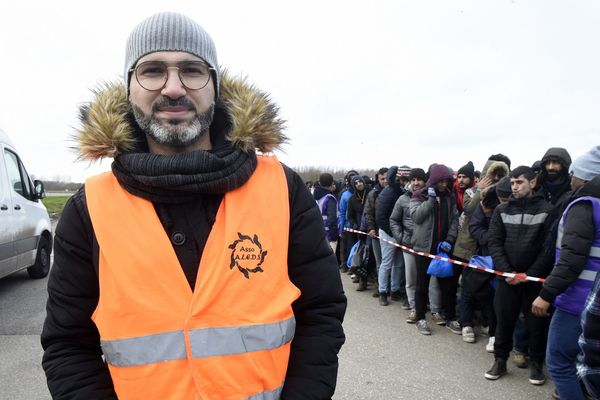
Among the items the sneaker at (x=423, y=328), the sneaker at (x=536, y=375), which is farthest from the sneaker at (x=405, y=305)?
the sneaker at (x=536, y=375)

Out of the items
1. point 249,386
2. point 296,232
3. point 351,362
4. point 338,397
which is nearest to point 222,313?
point 249,386

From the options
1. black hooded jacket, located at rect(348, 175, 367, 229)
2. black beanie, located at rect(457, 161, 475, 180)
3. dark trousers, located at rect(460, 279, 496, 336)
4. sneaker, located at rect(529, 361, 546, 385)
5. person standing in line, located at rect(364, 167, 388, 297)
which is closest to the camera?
sneaker, located at rect(529, 361, 546, 385)

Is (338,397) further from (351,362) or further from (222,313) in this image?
(222,313)

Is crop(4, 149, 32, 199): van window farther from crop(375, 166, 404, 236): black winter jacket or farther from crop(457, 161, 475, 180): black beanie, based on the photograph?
crop(457, 161, 475, 180): black beanie

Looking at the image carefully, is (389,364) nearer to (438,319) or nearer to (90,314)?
(438,319)

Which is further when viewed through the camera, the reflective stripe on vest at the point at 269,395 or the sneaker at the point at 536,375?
the sneaker at the point at 536,375

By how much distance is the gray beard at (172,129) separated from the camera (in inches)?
55.5

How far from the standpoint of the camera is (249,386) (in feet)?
3.95

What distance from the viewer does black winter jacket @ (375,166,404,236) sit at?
20.8ft

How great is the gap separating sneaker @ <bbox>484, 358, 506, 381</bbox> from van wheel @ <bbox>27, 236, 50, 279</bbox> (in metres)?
7.62

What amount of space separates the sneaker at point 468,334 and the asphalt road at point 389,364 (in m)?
0.09

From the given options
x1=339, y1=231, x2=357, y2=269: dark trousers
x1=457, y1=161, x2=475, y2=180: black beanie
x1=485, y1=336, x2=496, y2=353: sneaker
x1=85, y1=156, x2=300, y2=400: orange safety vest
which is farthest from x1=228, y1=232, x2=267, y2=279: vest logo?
x1=339, y1=231, x2=357, y2=269: dark trousers

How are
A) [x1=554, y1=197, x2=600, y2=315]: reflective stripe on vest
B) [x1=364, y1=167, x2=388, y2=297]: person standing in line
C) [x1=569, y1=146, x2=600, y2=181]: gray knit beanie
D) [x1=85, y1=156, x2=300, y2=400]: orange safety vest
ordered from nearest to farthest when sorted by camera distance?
[x1=85, y1=156, x2=300, y2=400]: orange safety vest, [x1=554, y1=197, x2=600, y2=315]: reflective stripe on vest, [x1=569, y1=146, x2=600, y2=181]: gray knit beanie, [x1=364, y1=167, x2=388, y2=297]: person standing in line

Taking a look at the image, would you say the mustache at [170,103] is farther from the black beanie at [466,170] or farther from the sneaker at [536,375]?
the black beanie at [466,170]
